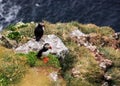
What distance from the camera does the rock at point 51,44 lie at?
33375 millimetres

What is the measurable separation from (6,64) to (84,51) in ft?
27.0

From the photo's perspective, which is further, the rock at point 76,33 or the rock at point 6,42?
the rock at point 76,33

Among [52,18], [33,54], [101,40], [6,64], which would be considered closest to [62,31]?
[101,40]

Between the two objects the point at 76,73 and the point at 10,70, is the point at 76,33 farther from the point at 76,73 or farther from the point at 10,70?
the point at 10,70

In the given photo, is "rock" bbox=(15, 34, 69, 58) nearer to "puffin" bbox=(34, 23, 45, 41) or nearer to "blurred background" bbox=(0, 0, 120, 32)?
"puffin" bbox=(34, 23, 45, 41)

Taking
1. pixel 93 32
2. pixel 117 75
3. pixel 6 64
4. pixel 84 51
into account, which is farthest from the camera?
pixel 93 32

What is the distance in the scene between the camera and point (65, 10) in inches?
2430

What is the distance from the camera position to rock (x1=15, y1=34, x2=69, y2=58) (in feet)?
109

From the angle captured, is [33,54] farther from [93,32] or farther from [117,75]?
[93,32]

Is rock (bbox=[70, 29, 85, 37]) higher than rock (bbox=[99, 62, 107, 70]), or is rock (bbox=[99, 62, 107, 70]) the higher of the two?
rock (bbox=[70, 29, 85, 37])

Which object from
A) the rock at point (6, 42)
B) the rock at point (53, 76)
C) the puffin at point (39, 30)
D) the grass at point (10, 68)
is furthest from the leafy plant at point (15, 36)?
the rock at point (53, 76)

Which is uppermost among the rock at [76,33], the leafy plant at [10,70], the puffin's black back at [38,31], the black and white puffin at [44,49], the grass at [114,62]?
the puffin's black back at [38,31]

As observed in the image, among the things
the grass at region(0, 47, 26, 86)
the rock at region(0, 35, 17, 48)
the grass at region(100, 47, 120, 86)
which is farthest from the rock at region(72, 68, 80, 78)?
the rock at region(0, 35, 17, 48)

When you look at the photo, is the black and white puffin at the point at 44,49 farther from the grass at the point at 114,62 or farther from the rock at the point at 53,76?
the grass at the point at 114,62
